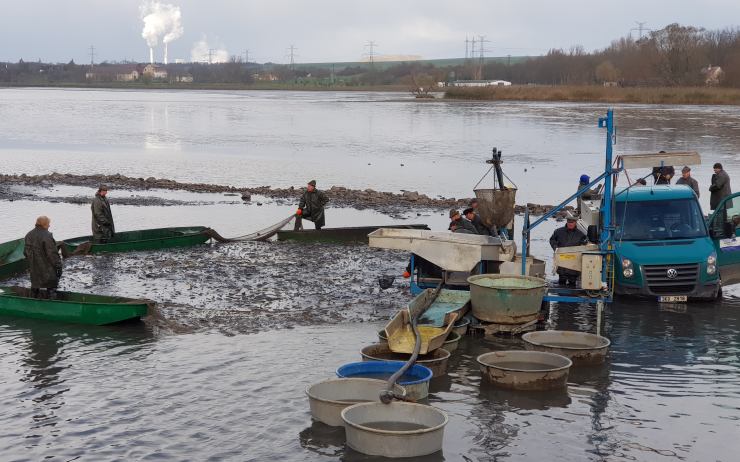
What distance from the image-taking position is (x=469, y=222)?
17.9m

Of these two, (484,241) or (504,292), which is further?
(484,241)

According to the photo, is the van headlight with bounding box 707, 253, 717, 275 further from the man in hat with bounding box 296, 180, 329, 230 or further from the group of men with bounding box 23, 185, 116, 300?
the group of men with bounding box 23, 185, 116, 300

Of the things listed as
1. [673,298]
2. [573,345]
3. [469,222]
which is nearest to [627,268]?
[673,298]

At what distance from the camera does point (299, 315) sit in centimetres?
1677

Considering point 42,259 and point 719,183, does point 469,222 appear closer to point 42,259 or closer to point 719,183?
point 42,259

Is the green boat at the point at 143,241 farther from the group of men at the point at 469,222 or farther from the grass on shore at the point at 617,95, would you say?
the grass on shore at the point at 617,95

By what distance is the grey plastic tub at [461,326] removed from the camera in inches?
586

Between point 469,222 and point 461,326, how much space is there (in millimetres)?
3358

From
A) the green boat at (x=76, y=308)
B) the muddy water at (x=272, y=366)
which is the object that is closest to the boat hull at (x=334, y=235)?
the muddy water at (x=272, y=366)

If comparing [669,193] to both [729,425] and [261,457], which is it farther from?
[261,457]

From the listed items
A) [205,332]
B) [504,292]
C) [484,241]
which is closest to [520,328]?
[504,292]

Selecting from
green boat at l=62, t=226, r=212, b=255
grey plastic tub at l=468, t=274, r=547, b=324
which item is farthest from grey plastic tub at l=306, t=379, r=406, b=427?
green boat at l=62, t=226, r=212, b=255

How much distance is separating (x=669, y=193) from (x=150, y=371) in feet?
34.9

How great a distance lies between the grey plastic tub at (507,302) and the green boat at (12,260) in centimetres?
1028
